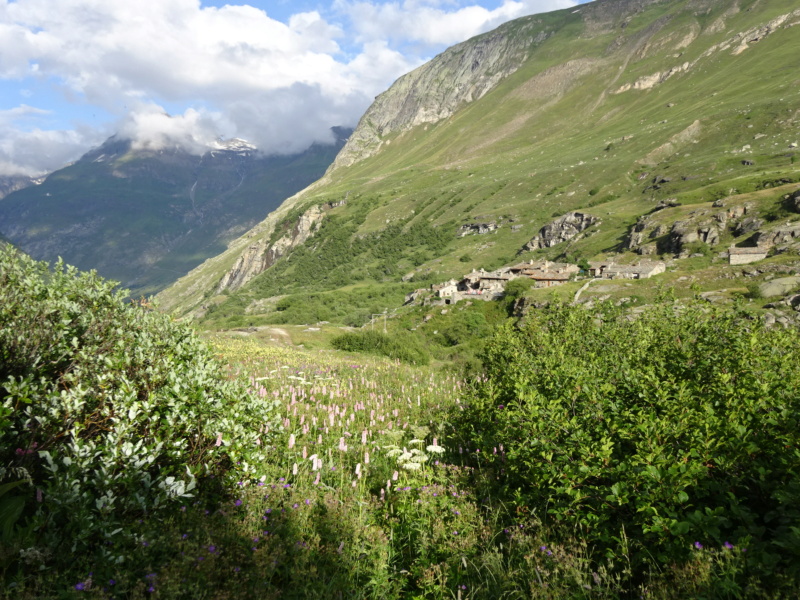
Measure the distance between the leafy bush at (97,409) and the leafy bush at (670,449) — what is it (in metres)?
3.67

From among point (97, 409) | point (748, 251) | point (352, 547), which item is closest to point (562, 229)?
point (748, 251)

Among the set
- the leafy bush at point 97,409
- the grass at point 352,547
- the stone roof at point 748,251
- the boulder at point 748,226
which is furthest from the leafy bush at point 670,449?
the boulder at point 748,226

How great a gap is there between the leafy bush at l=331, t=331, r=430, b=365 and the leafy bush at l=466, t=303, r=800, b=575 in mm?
19433

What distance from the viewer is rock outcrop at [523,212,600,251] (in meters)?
120

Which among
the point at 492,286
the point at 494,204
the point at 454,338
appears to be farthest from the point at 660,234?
the point at 494,204

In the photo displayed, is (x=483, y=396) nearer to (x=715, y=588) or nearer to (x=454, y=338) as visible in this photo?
(x=715, y=588)

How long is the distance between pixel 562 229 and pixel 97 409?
13299 centimetres

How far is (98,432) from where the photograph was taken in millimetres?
4566

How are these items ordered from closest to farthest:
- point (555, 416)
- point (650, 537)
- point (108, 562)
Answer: point (108, 562)
point (650, 537)
point (555, 416)

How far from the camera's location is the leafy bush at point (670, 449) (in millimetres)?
3900

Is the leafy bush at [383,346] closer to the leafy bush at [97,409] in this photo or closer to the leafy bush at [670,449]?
the leafy bush at [670,449]

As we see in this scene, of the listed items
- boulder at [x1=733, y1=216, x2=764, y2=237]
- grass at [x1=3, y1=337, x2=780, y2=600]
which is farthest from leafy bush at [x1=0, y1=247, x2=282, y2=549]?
boulder at [x1=733, y1=216, x2=764, y2=237]

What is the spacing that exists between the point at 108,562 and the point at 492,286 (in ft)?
261

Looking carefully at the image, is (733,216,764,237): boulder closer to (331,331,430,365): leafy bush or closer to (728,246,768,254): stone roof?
(728,246,768,254): stone roof
